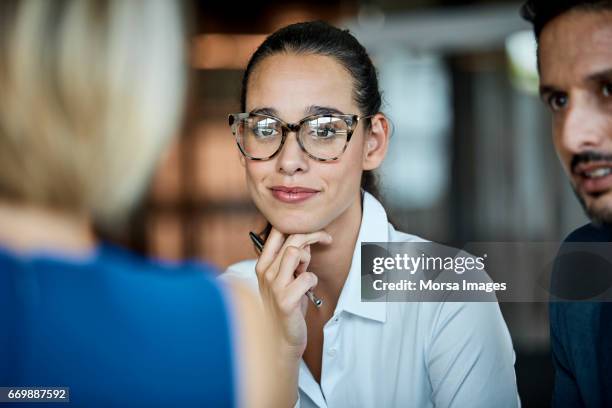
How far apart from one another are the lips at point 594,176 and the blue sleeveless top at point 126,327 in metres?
0.71

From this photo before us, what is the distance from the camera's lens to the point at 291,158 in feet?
3.66

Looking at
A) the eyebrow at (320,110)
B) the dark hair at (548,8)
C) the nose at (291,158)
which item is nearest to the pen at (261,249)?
the nose at (291,158)

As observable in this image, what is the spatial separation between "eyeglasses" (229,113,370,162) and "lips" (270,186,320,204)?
0.06 meters

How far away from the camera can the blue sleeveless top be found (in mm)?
710

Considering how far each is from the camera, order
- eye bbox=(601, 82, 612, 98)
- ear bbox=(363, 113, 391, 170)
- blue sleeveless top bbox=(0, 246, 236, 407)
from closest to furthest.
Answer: blue sleeveless top bbox=(0, 246, 236, 407) < eye bbox=(601, 82, 612, 98) < ear bbox=(363, 113, 391, 170)

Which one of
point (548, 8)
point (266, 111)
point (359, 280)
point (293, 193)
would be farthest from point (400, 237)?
point (548, 8)

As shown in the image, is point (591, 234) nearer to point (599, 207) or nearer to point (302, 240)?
point (599, 207)

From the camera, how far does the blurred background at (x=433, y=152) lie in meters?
1.24

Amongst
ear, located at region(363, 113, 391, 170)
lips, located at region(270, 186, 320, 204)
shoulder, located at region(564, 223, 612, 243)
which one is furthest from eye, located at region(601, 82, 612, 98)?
lips, located at region(270, 186, 320, 204)

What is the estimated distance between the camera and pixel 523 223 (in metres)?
1.37

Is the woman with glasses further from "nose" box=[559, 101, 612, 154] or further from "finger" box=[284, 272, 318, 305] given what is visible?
"nose" box=[559, 101, 612, 154]

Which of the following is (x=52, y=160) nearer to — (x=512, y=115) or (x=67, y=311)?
(x=67, y=311)

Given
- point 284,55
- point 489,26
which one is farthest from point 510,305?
point 489,26

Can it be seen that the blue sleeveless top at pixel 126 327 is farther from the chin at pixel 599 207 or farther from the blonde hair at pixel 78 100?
the chin at pixel 599 207
